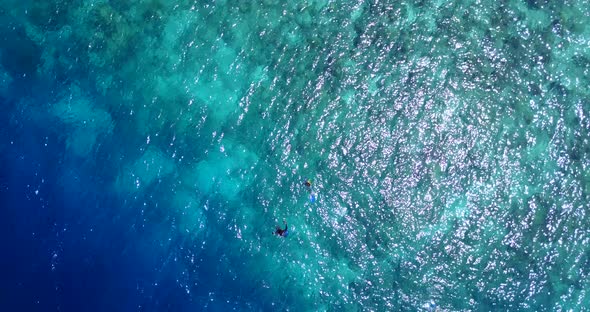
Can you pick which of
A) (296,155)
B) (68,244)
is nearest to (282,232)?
(296,155)

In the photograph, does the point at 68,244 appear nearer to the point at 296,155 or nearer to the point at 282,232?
the point at 282,232

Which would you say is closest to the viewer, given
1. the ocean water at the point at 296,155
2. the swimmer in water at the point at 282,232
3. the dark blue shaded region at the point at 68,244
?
the ocean water at the point at 296,155

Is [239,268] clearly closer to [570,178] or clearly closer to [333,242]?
[333,242]

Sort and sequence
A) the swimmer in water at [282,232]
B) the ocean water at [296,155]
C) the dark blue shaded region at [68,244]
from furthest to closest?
the dark blue shaded region at [68,244] → the swimmer in water at [282,232] → the ocean water at [296,155]

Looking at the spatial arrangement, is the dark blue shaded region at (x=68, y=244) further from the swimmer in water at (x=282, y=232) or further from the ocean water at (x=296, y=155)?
the swimmer in water at (x=282, y=232)

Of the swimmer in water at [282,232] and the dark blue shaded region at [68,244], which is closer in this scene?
the swimmer in water at [282,232]


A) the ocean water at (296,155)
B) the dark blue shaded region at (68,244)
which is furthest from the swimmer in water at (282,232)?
the dark blue shaded region at (68,244)

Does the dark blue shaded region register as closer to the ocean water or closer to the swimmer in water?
the ocean water

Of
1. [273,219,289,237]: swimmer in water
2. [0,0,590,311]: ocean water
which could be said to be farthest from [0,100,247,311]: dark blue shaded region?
[273,219,289,237]: swimmer in water
